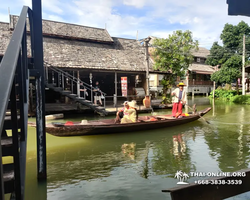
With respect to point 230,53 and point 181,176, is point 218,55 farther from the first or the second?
point 181,176

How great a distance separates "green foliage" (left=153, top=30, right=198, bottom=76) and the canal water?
8848 mm

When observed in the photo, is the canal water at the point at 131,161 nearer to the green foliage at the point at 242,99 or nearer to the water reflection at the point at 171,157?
the water reflection at the point at 171,157

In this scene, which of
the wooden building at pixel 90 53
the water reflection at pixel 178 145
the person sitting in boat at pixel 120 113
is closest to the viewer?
the water reflection at pixel 178 145

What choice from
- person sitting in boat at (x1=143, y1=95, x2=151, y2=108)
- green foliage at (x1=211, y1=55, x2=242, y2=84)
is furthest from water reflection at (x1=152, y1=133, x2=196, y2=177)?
green foliage at (x1=211, y1=55, x2=242, y2=84)

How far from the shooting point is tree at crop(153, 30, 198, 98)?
1786cm

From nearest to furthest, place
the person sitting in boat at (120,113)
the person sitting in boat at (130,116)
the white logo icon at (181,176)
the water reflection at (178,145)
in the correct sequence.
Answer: the white logo icon at (181,176)
the water reflection at (178,145)
the person sitting in boat at (120,113)
the person sitting in boat at (130,116)

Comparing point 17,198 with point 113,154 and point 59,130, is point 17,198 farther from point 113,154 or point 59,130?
point 59,130

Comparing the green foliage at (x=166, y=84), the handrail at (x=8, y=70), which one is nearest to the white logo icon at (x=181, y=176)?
the handrail at (x=8, y=70)

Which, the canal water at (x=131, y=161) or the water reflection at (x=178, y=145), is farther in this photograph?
the water reflection at (x=178, y=145)

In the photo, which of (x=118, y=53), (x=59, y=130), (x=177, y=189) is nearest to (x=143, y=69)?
(x=118, y=53)

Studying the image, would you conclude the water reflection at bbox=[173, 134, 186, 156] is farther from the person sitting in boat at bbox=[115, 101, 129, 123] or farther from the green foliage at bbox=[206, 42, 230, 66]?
the green foliage at bbox=[206, 42, 230, 66]

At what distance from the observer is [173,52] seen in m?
17.9

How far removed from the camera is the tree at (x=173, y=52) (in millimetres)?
17859

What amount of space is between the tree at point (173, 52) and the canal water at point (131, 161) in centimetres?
879
